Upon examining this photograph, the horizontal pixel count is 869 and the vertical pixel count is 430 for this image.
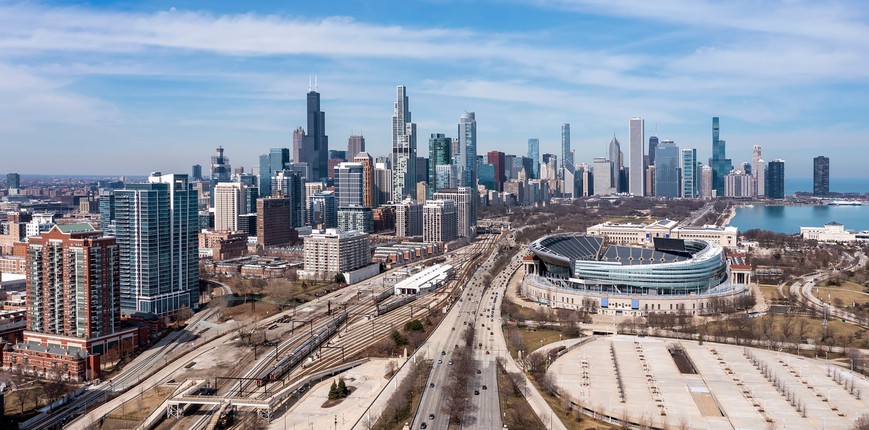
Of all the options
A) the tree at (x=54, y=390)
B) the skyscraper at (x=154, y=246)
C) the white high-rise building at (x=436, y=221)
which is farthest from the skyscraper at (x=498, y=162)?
the tree at (x=54, y=390)

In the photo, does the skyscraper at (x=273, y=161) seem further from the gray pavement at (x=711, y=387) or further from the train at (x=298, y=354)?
the gray pavement at (x=711, y=387)

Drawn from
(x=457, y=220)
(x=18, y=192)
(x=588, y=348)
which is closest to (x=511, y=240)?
(x=457, y=220)

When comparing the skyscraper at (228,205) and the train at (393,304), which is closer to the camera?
the train at (393,304)

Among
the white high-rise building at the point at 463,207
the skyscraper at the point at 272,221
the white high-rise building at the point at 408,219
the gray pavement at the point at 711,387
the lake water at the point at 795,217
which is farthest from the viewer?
the lake water at the point at 795,217

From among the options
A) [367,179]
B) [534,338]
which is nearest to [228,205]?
[367,179]

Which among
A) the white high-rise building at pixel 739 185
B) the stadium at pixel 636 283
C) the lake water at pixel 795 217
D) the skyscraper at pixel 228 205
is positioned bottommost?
the stadium at pixel 636 283

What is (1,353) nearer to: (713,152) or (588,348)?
(588,348)
